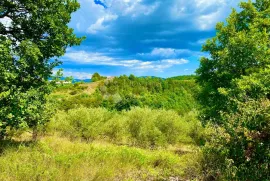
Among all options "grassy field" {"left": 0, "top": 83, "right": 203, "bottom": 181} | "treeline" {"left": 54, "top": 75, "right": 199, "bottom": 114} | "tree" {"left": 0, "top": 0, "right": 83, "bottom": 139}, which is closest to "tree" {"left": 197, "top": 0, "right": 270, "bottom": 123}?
"grassy field" {"left": 0, "top": 83, "right": 203, "bottom": 181}

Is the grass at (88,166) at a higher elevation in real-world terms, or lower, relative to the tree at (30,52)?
lower

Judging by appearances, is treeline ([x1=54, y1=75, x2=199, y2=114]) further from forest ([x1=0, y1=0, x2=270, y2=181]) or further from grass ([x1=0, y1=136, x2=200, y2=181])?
grass ([x1=0, y1=136, x2=200, y2=181])

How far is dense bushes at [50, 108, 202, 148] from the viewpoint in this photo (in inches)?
978

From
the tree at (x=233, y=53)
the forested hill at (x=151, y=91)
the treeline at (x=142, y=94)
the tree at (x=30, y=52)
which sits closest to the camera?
the tree at (x=30, y=52)

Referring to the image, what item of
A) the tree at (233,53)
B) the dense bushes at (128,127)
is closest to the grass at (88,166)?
the tree at (233,53)

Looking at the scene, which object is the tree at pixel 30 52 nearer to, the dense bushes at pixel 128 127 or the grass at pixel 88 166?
the grass at pixel 88 166

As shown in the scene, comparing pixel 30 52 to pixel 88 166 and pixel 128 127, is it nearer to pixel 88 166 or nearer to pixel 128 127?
pixel 88 166

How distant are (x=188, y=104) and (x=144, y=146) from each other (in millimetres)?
56362

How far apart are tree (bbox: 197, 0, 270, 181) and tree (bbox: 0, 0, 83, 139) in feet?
24.3

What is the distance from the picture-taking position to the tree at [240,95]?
600cm

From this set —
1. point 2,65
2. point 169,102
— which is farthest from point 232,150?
point 169,102

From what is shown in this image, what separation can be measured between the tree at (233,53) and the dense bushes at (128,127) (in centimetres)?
732

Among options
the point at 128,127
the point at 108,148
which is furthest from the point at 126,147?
the point at 128,127

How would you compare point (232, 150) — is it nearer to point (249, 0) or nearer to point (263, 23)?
point (263, 23)
